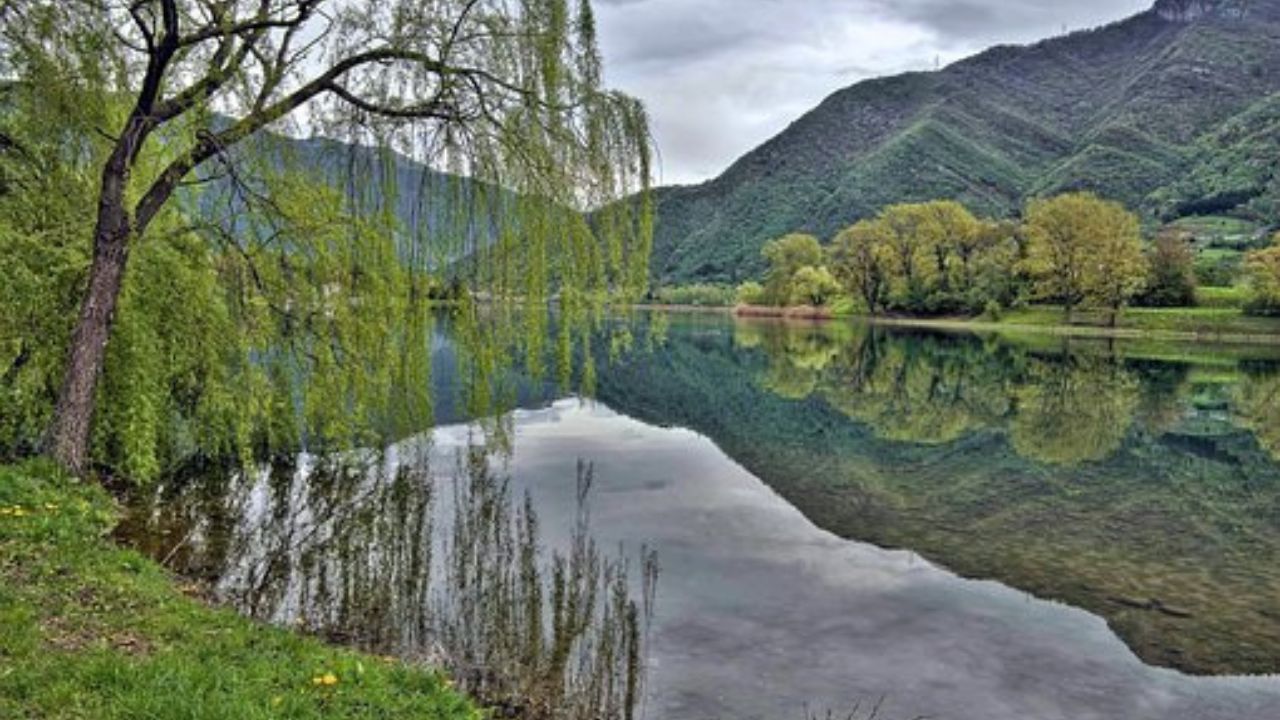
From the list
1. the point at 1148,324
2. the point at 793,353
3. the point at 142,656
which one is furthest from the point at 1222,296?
the point at 142,656

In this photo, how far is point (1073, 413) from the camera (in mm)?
35094

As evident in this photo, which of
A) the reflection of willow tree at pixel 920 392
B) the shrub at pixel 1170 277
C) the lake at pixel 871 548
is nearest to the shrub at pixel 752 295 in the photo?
the shrub at pixel 1170 277

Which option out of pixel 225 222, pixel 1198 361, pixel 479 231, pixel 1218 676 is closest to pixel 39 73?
pixel 225 222

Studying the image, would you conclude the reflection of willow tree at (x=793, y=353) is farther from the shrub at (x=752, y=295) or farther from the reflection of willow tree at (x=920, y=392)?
the shrub at (x=752, y=295)

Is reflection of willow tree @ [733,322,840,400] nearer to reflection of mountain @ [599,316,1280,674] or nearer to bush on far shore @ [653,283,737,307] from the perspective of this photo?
reflection of mountain @ [599,316,1280,674]

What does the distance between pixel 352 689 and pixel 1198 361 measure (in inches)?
2511

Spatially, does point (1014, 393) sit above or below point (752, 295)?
below

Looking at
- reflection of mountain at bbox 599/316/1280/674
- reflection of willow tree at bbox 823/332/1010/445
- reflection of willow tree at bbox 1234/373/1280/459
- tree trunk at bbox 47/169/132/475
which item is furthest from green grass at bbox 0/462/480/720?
reflection of willow tree at bbox 1234/373/1280/459

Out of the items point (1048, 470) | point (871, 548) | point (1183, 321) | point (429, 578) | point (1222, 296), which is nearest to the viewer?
point (429, 578)

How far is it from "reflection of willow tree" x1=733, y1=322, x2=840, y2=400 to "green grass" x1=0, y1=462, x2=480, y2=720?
32.3 meters

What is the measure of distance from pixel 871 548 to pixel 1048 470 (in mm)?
10725

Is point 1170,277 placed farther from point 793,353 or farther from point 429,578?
point 429,578

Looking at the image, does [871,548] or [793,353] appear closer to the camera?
[871,548]

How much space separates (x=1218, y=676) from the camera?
1123 centimetres
